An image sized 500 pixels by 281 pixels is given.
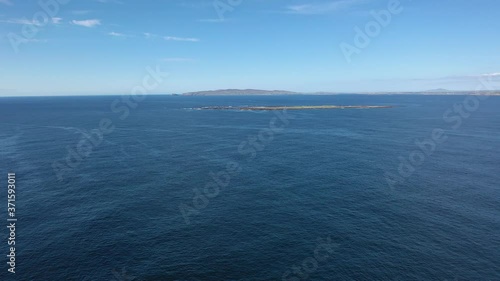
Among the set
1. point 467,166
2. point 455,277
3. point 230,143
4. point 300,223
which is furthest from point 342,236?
point 230,143

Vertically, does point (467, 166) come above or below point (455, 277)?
above

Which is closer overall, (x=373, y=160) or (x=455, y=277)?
(x=455, y=277)

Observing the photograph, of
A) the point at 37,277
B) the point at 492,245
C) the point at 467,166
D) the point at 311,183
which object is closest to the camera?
the point at 37,277

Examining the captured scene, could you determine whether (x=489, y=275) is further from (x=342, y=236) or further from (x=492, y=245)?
(x=342, y=236)

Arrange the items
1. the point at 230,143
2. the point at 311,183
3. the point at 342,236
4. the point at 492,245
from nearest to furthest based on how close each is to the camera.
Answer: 1. the point at 492,245
2. the point at 342,236
3. the point at 311,183
4. the point at 230,143

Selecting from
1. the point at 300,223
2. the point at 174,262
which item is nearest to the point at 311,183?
the point at 300,223

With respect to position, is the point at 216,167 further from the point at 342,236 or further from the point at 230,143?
the point at 342,236
